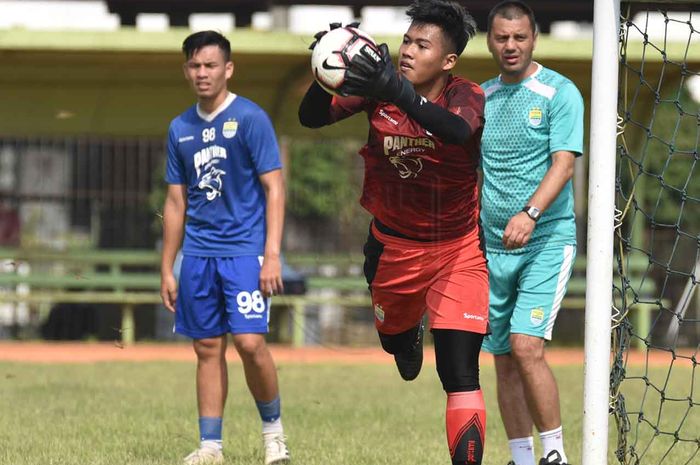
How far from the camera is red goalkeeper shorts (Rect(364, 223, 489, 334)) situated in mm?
5340

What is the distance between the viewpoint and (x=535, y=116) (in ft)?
20.2

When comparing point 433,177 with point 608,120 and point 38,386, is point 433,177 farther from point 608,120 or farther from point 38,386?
point 38,386

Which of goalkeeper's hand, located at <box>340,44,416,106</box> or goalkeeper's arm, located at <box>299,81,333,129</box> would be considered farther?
goalkeeper's arm, located at <box>299,81,333,129</box>

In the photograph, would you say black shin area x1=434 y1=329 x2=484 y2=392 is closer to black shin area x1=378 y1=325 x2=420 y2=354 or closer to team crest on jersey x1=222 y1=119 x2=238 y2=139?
black shin area x1=378 y1=325 x2=420 y2=354

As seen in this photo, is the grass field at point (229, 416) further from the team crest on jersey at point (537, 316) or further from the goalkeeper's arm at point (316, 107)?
the goalkeeper's arm at point (316, 107)

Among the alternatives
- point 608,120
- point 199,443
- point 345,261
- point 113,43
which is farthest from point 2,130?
point 608,120

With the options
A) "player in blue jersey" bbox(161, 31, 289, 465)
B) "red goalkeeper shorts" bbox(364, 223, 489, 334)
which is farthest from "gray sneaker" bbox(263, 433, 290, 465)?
"red goalkeeper shorts" bbox(364, 223, 489, 334)

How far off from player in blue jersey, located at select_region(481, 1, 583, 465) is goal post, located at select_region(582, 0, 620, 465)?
68cm

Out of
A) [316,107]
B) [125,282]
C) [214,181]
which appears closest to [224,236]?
[214,181]

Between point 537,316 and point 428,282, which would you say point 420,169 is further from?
point 537,316

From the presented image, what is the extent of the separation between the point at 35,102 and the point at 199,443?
8676 mm

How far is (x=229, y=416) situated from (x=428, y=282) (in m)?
3.55

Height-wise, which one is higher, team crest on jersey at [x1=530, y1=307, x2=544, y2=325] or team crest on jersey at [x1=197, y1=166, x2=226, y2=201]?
team crest on jersey at [x1=197, y1=166, x2=226, y2=201]

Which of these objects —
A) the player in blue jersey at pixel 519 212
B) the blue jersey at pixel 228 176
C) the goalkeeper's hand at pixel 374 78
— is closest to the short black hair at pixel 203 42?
the blue jersey at pixel 228 176
